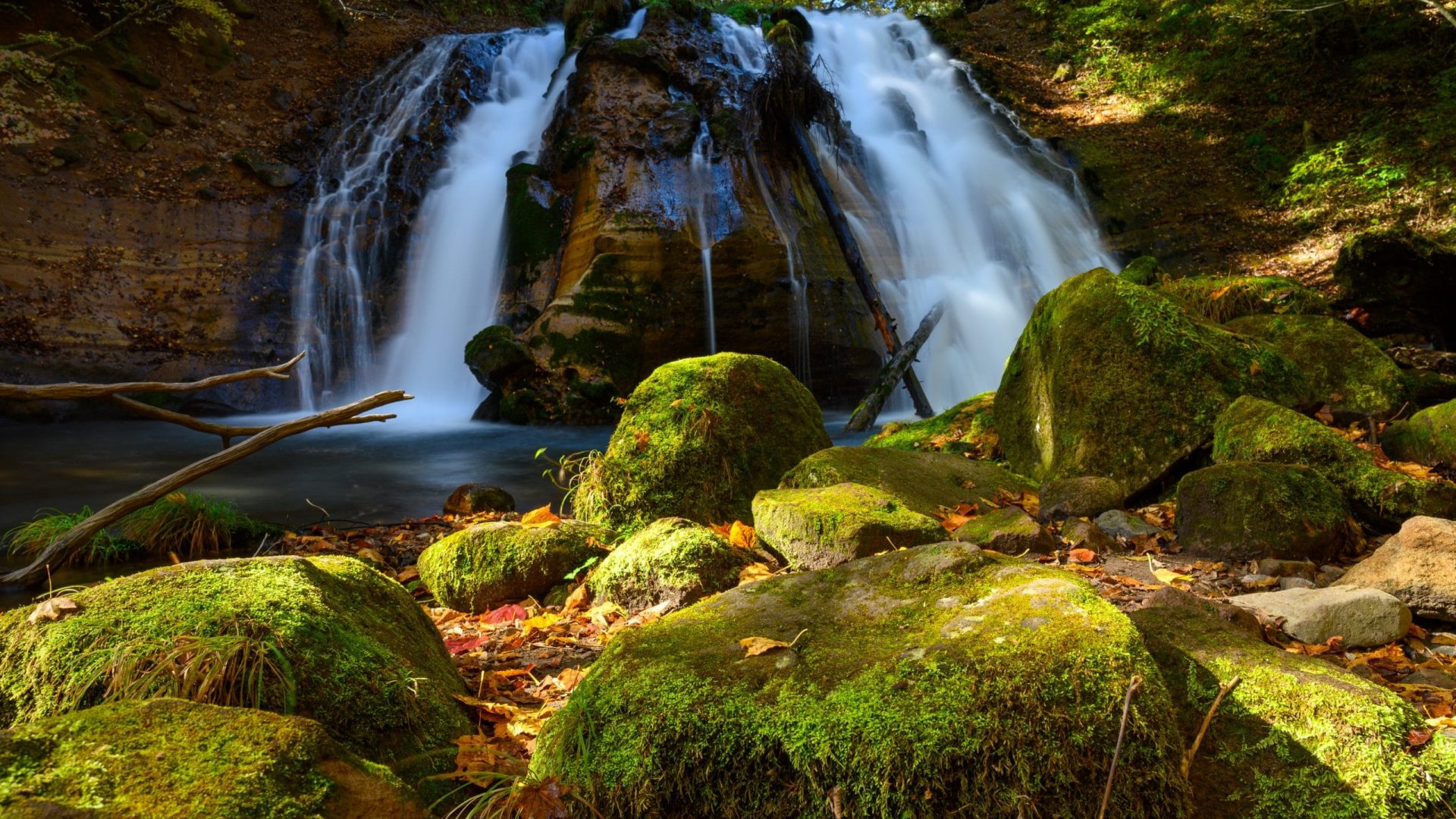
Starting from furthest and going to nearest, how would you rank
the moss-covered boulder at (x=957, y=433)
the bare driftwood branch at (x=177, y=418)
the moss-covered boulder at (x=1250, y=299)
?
the moss-covered boulder at (x=1250, y=299) < the moss-covered boulder at (x=957, y=433) < the bare driftwood branch at (x=177, y=418)

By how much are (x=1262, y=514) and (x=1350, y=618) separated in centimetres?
115

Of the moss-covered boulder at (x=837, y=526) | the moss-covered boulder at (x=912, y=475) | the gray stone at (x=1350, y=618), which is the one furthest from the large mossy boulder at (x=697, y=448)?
the gray stone at (x=1350, y=618)

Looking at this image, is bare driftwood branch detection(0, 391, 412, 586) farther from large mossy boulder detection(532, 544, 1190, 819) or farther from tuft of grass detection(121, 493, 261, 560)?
large mossy boulder detection(532, 544, 1190, 819)

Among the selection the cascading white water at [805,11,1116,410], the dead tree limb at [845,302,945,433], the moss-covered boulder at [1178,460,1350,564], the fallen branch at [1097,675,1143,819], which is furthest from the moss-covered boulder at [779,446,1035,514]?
the cascading white water at [805,11,1116,410]

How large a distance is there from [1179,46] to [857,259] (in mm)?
15837

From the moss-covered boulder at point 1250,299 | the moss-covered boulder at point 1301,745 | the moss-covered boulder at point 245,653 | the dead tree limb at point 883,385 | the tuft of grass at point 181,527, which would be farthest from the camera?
the dead tree limb at point 883,385

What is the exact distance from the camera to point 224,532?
6.18 metres

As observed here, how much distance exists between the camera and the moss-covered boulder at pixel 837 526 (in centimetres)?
368

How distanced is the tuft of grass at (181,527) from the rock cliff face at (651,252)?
5918 millimetres

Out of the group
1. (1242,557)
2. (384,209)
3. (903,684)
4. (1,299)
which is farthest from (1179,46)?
(1,299)

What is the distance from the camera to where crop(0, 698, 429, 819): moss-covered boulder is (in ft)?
4.06

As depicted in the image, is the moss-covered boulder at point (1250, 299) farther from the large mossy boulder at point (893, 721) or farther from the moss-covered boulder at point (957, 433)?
the large mossy boulder at point (893, 721)

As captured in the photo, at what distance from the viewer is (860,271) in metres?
11.9

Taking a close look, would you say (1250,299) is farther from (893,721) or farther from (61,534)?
(61,534)
